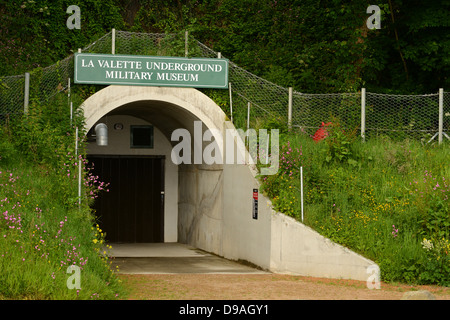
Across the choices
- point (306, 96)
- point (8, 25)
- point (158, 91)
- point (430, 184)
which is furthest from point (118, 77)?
point (430, 184)

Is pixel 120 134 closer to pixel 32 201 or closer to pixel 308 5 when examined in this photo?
pixel 308 5

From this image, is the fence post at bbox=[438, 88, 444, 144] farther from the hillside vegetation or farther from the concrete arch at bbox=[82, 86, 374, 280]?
the concrete arch at bbox=[82, 86, 374, 280]

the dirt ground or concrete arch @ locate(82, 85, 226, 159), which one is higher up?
concrete arch @ locate(82, 85, 226, 159)

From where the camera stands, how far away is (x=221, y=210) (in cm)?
1673

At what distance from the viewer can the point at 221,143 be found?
1619 cm

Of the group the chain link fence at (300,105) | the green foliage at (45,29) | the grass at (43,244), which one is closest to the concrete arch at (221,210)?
the chain link fence at (300,105)

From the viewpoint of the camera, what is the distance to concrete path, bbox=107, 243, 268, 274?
526 inches

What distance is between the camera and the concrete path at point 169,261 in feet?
43.8

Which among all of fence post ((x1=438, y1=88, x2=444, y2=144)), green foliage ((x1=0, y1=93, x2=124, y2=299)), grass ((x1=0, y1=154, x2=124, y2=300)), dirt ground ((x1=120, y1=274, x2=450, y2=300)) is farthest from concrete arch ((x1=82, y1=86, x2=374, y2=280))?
fence post ((x1=438, y1=88, x2=444, y2=144))

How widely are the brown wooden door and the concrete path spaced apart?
4.72ft

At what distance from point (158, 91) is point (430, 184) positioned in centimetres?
656

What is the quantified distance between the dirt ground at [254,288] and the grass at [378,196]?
633 mm

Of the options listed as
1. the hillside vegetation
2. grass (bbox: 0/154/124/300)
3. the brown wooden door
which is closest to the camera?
grass (bbox: 0/154/124/300)

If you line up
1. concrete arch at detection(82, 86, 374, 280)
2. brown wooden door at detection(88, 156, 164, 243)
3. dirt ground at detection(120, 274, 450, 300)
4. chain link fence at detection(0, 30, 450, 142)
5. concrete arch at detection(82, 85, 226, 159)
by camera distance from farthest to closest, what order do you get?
brown wooden door at detection(88, 156, 164, 243)
concrete arch at detection(82, 85, 226, 159)
chain link fence at detection(0, 30, 450, 142)
concrete arch at detection(82, 86, 374, 280)
dirt ground at detection(120, 274, 450, 300)
